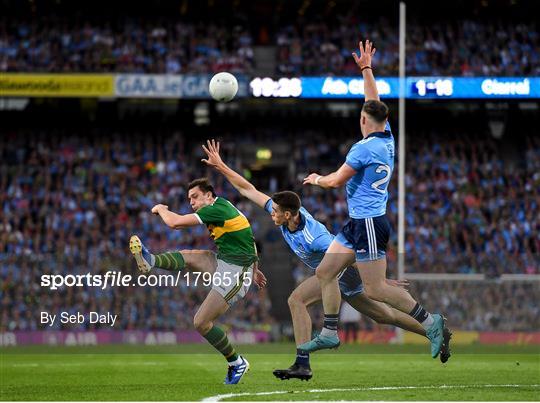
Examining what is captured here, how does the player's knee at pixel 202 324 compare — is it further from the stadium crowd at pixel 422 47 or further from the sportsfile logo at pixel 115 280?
the stadium crowd at pixel 422 47

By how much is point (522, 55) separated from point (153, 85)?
40.0ft

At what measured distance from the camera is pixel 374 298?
1177 cm

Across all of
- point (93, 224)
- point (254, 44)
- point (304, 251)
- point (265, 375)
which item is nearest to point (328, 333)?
point (304, 251)

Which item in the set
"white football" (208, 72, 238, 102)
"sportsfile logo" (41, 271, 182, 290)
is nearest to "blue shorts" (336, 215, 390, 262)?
"white football" (208, 72, 238, 102)

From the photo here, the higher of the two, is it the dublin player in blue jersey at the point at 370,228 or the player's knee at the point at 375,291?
the dublin player in blue jersey at the point at 370,228

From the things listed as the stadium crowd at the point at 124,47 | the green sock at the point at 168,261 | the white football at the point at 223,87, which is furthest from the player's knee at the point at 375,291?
the stadium crowd at the point at 124,47

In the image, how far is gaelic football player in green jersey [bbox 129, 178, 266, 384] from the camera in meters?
13.2

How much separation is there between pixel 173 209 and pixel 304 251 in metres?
18.9

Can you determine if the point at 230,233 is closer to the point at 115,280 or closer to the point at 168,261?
the point at 168,261

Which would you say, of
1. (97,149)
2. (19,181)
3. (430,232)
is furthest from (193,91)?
(430,232)

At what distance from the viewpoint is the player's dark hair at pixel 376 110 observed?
38.6ft

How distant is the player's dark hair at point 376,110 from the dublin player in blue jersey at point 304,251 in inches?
60.8

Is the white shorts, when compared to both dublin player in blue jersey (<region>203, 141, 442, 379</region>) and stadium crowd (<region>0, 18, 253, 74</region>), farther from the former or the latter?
stadium crowd (<region>0, 18, 253, 74</region>)

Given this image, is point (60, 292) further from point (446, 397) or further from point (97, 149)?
point (446, 397)
